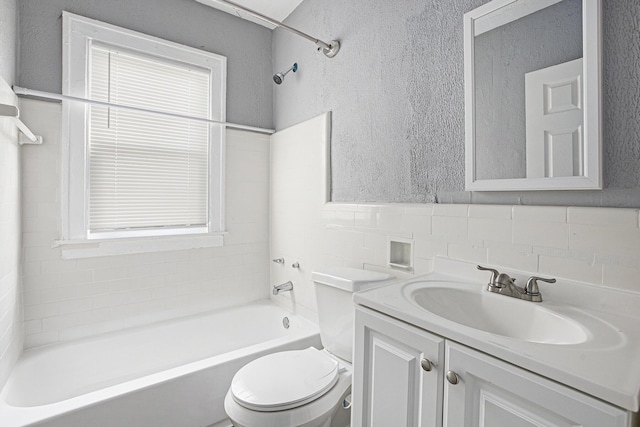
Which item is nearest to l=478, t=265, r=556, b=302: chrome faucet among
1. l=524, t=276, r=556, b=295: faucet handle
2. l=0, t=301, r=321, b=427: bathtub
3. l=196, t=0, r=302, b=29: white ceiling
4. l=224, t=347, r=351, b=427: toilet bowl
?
l=524, t=276, r=556, b=295: faucet handle

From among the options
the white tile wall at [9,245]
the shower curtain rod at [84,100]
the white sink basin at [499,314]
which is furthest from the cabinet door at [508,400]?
the shower curtain rod at [84,100]

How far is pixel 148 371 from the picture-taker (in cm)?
201

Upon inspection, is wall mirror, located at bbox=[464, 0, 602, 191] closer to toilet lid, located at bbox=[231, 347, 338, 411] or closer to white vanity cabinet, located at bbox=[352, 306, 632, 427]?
white vanity cabinet, located at bbox=[352, 306, 632, 427]

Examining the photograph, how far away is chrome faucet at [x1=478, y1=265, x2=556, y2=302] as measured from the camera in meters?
1.05

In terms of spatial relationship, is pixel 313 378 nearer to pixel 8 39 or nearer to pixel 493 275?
pixel 493 275

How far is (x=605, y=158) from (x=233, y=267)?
7.53 ft

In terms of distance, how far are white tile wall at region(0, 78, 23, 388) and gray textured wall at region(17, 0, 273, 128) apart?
13.6 inches

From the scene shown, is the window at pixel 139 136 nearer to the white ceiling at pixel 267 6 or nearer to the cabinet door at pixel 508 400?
the white ceiling at pixel 267 6

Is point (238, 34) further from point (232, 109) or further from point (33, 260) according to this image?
point (33, 260)

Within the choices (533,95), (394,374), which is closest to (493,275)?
(394,374)

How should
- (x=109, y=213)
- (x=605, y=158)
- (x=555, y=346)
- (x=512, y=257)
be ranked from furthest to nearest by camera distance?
(x=109, y=213)
(x=512, y=257)
(x=605, y=158)
(x=555, y=346)

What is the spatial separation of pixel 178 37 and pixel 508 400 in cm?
271

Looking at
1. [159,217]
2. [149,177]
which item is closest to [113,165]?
[149,177]

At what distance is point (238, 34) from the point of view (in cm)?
250
